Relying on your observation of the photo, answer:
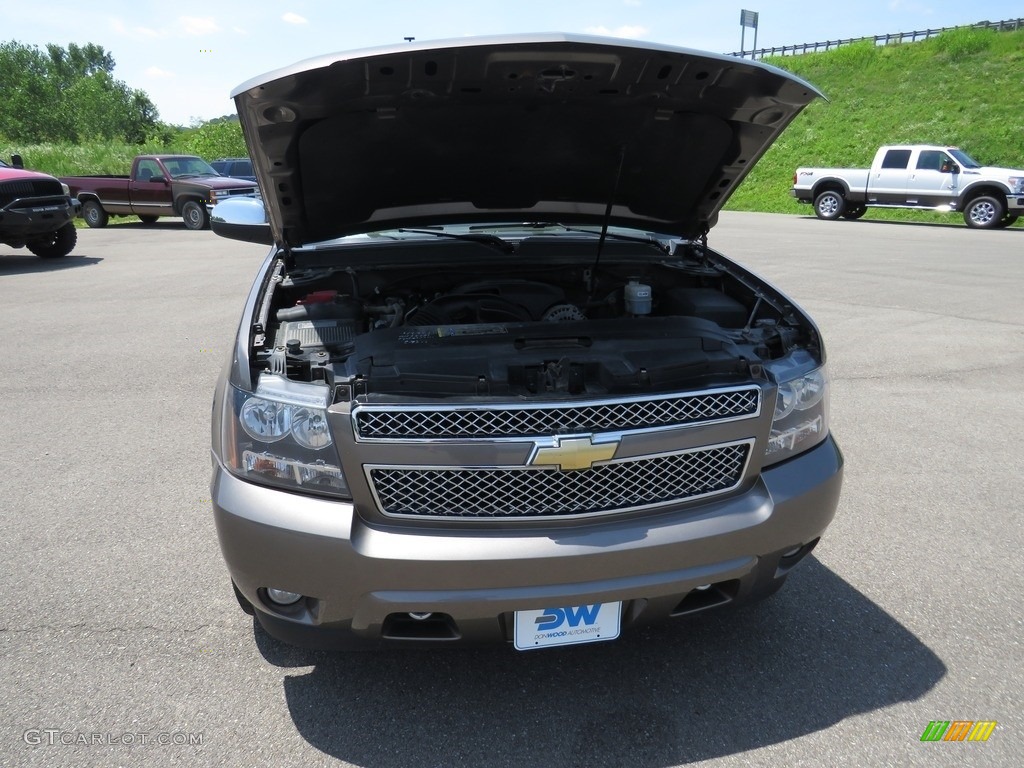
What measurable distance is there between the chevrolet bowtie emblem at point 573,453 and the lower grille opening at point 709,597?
1.82 feet

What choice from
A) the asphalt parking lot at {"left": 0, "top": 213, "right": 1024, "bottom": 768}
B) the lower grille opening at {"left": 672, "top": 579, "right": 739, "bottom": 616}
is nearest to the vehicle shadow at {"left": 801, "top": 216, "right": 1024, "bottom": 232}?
the asphalt parking lot at {"left": 0, "top": 213, "right": 1024, "bottom": 768}

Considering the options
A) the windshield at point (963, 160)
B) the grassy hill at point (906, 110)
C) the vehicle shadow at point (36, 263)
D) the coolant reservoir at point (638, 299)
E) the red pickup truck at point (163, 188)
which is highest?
the grassy hill at point (906, 110)

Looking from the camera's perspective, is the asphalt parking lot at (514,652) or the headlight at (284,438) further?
the asphalt parking lot at (514,652)

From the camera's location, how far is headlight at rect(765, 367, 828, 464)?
8.05 feet

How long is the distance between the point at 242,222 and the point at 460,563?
273 cm

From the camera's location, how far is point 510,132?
3385mm

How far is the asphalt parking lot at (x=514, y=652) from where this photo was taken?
2.32 meters

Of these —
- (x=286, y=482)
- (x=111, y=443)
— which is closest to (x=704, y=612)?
(x=286, y=482)

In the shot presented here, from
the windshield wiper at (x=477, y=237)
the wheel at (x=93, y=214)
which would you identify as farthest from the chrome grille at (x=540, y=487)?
the wheel at (x=93, y=214)

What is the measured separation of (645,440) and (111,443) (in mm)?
3757

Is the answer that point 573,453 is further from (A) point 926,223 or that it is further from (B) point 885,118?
(B) point 885,118

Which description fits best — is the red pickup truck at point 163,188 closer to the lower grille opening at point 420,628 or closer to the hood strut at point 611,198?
the hood strut at point 611,198

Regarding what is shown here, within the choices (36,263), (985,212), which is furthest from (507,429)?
(985,212)

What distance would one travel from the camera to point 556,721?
2.41m
